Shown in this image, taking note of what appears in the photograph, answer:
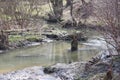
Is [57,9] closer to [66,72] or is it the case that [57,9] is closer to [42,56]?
[42,56]

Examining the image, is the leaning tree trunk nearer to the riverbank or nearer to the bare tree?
the riverbank

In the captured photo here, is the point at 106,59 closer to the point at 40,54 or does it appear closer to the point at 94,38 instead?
the point at 40,54

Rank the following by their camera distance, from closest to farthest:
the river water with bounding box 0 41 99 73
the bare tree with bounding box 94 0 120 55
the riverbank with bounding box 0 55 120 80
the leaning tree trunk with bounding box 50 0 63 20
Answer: the riverbank with bounding box 0 55 120 80 < the bare tree with bounding box 94 0 120 55 < the river water with bounding box 0 41 99 73 < the leaning tree trunk with bounding box 50 0 63 20

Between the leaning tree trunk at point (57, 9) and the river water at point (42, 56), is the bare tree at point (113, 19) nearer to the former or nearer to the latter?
the river water at point (42, 56)

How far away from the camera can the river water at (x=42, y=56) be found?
63.6 feet

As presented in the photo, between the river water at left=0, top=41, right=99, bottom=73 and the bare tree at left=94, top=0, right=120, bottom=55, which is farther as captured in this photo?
the river water at left=0, top=41, right=99, bottom=73

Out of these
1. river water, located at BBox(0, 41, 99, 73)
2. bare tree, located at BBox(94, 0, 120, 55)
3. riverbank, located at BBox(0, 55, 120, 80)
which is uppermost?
bare tree, located at BBox(94, 0, 120, 55)

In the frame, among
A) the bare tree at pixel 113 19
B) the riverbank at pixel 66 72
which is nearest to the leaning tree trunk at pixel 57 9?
the riverbank at pixel 66 72

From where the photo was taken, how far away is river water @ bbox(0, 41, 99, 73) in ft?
63.6

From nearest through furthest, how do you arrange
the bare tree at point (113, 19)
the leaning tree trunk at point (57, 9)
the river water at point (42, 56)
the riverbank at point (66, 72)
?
the riverbank at point (66, 72) → the bare tree at point (113, 19) → the river water at point (42, 56) → the leaning tree trunk at point (57, 9)

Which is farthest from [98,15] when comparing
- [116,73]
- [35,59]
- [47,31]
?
[47,31]

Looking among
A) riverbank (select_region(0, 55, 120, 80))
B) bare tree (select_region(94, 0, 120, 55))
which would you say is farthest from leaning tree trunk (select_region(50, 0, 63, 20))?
bare tree (select_region(94, 0, 120, 55))

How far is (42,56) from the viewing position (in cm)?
2159

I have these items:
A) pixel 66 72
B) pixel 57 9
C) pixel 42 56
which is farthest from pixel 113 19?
pixel 57 9
